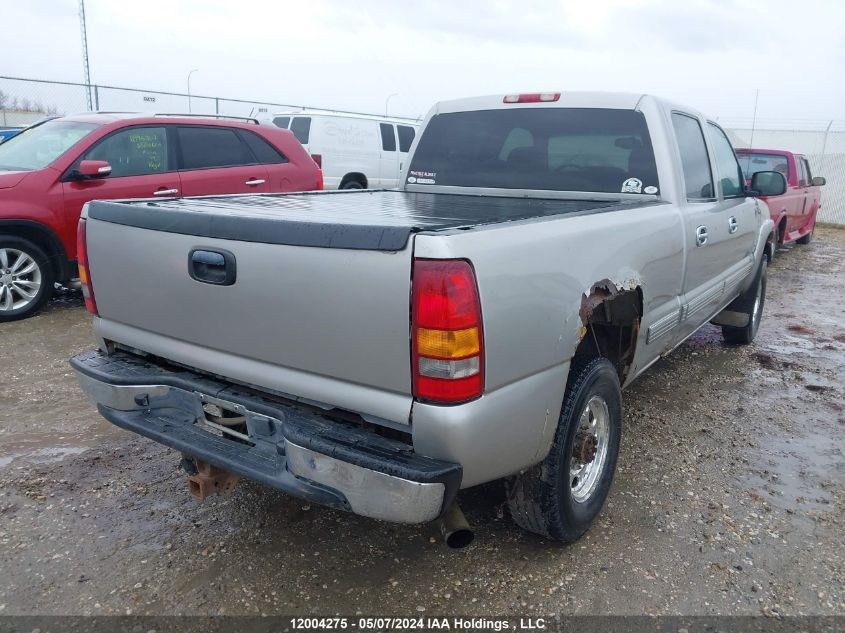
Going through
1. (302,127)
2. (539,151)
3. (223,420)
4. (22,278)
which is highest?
(302,127)

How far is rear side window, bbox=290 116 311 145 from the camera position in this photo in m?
13.1

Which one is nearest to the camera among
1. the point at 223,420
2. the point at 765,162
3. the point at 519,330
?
the point at 519,330

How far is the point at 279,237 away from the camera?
2.25 m

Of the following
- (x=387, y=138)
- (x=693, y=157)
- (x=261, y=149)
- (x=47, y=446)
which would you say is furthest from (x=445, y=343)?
(x=387, y=138)

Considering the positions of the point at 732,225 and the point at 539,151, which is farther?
the point at 732,225

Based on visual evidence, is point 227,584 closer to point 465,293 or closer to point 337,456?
point 337,456

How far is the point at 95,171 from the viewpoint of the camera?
606cm

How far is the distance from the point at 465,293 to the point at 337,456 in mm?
644

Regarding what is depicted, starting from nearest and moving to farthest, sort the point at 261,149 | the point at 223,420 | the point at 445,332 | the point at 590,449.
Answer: the point at 445,332
the point at 223,420
the point at 590,449
the point at 261,149

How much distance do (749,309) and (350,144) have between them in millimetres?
9632

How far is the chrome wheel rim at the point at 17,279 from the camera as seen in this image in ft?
19.3

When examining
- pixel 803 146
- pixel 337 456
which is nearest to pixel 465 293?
pixel 337 456

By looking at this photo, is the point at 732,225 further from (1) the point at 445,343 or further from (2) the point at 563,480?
(1) the point at 445,343

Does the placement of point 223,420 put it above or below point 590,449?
above
